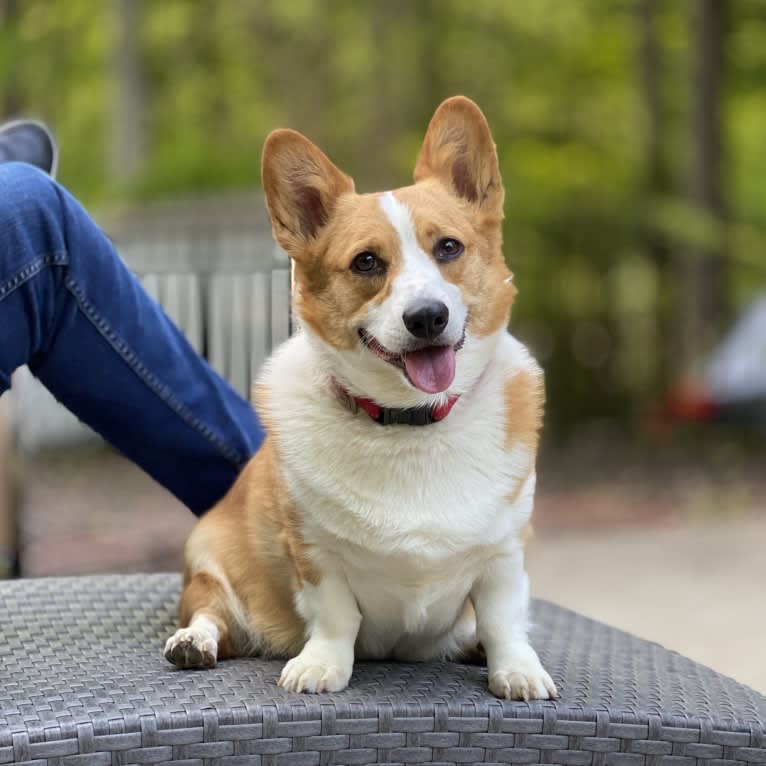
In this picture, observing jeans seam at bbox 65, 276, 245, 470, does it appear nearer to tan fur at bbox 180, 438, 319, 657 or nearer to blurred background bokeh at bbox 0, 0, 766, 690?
tan fur at bbox 180, 438, 319, 657

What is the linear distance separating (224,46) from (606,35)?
456cm

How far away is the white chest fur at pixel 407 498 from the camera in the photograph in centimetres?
204

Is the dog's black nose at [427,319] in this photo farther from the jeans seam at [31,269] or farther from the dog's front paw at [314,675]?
the jeans seam at [31,269]

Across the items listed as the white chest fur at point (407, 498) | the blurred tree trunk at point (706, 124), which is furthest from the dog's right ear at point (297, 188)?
the blurred tree trunk at point (706, 124)

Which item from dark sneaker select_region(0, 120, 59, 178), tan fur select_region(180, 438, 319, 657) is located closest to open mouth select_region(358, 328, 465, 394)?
tan fur select_region(180, 438, 319, 657)

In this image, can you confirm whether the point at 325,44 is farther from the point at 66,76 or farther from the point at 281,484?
the point at 281,484

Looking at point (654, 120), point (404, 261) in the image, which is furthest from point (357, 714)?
point (654, 120)

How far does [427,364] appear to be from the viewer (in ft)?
6.88

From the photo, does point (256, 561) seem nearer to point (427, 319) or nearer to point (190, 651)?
point (190, 651)

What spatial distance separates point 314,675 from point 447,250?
29.9 inches

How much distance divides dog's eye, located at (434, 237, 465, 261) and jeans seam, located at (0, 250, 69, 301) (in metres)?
0.70

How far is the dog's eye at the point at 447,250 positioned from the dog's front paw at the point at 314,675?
71 centimetres

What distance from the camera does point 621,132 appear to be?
429 inches

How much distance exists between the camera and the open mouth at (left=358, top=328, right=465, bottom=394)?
6.82ft
